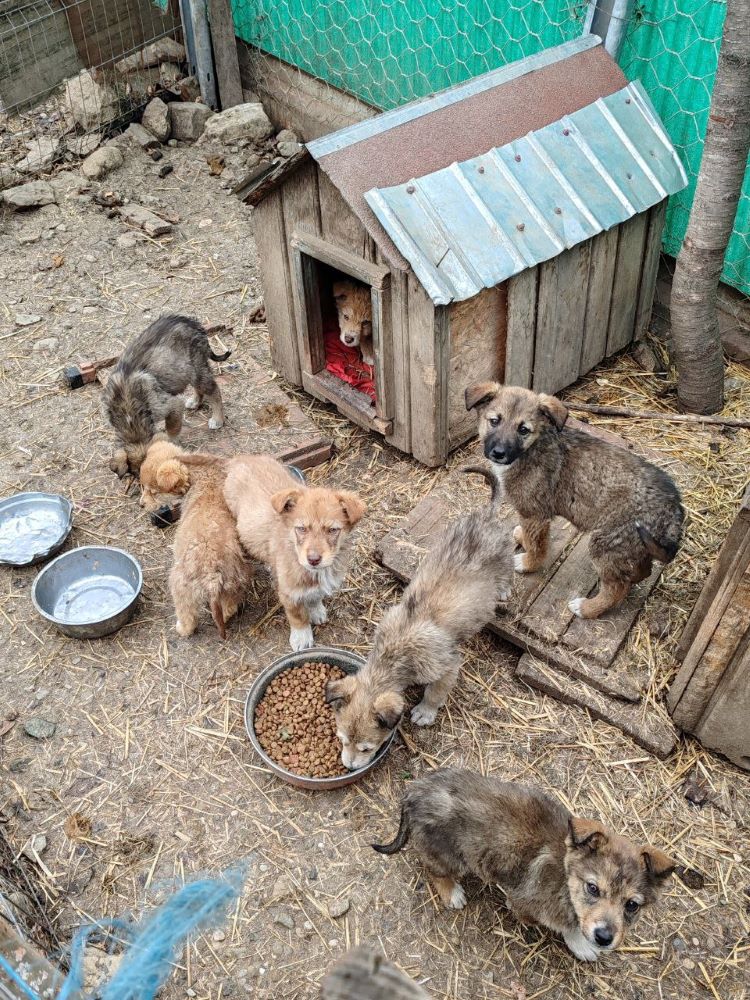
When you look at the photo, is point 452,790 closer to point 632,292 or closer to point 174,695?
point 174,695

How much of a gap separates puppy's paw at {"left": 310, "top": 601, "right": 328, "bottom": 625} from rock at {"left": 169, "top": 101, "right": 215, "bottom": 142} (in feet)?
25.3

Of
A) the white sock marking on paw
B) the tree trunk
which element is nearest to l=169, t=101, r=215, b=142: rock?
the tree trunk

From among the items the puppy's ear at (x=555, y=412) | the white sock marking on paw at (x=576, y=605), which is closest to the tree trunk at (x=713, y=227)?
the puppy's ear at (x=555, y=412)

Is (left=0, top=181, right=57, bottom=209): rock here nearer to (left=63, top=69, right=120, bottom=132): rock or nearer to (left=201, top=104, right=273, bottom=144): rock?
(left=63, top=69, right=120, bottom=132): rock

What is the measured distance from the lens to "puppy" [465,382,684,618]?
4.86 metres

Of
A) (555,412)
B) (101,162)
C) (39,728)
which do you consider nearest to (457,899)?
(39,728)

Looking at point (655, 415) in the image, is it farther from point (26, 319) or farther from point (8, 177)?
point (8, 177)

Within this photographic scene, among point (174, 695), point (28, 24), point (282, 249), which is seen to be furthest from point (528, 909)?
point (28, 24)

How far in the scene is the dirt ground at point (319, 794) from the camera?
13.4 ft

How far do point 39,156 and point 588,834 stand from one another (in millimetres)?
9875

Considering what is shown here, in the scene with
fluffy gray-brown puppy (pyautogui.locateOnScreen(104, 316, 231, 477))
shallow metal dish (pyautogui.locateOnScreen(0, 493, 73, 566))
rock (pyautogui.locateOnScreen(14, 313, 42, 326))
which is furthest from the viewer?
rock (pyautogui.locateOnScreen(14, 313, 42, 326))

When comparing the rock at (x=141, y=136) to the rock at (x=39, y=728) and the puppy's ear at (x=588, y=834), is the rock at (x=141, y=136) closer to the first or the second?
the rock at (x=39, y=728)

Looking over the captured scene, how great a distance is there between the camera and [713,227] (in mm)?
6188

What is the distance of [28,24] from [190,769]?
384 inches
